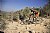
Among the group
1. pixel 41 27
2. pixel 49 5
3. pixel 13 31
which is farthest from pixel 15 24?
pixel 49 5

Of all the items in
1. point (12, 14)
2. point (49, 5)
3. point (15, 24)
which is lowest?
point (15, 24)

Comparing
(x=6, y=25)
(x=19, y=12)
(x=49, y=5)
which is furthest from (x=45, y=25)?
(x=6, y=25)

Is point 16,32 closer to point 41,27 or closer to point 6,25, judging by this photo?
point 6,25

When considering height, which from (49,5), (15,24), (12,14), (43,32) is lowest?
(43,32)

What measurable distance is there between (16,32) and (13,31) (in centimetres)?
4

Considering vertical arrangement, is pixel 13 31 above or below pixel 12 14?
below

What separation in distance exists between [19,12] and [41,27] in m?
0.34

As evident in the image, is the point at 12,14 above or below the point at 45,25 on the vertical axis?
above

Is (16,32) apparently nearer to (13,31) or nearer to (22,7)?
(13,31)

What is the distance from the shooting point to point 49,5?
164 cm

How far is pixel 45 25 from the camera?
5.33ft

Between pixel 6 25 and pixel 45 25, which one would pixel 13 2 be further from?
pixel 45 25

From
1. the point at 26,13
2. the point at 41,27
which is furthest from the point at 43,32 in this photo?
the point at 26,13

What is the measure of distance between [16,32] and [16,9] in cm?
30
